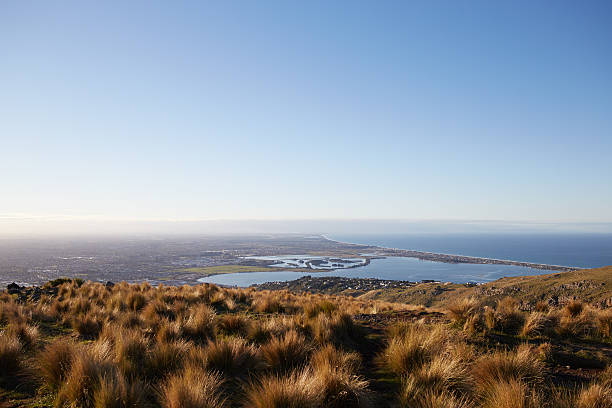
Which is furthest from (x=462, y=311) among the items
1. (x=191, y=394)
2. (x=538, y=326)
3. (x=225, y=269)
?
(x=225, y=269)

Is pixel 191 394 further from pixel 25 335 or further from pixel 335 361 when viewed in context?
pixel 25 335

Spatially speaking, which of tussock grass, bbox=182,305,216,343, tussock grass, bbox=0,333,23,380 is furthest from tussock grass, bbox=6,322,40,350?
tussock grass, bbox=182,305,216,343

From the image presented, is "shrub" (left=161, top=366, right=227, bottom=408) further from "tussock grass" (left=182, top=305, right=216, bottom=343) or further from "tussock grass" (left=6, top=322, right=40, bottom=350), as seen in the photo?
"tussock grass" (left=6, top=322, right=40, bottom=350)

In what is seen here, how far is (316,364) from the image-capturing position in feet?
15.8

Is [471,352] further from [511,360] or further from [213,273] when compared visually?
[213,273]

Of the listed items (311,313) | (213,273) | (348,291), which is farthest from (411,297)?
(213,273)

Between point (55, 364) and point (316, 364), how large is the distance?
3991mm

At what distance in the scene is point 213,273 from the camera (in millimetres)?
90812

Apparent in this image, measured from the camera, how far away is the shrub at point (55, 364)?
4328 millimetres

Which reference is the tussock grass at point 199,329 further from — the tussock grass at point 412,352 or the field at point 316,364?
the tussock grass at point 412,352

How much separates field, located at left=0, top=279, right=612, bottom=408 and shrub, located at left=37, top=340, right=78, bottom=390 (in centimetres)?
2

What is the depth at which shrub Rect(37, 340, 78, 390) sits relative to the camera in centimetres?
433

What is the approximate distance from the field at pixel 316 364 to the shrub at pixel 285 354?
0.07ft

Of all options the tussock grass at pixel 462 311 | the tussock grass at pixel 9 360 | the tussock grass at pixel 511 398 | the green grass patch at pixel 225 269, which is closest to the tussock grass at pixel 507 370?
the tussock grass at pixel 511 398
